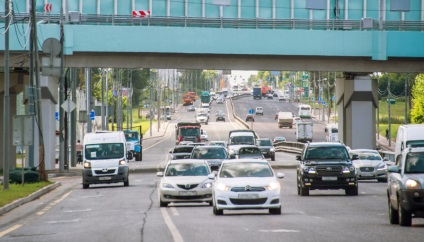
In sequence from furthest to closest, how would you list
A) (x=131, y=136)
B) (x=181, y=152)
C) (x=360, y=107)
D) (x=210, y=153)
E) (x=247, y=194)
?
1. (x=131, y=136)
2. (x=360, y=107)
3. (x=181, y=152)
4. (x=210, y=153)
5. (x=247, y=194)

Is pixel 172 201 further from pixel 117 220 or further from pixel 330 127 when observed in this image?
pixel 330 127

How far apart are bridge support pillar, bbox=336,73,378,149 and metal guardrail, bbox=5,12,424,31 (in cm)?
335

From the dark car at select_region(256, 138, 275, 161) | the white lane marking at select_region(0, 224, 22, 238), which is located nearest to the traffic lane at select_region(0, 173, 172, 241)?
the white lane marking at select_region(0, 224, 22, 238)

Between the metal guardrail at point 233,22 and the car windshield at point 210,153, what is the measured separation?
14.4 metres

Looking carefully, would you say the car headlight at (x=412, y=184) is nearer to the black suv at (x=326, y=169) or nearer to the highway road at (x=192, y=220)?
the highway road at (x=192, y=220)

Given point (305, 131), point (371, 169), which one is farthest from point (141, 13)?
point (305, 131)

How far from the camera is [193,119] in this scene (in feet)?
600

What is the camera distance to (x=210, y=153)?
50250 millimetres

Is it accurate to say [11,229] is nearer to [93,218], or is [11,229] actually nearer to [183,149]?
[93,218]

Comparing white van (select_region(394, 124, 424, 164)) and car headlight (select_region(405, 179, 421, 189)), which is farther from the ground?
white van (select_region(394, 124, 424, 164))

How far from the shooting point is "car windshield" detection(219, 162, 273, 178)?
92.3 feet

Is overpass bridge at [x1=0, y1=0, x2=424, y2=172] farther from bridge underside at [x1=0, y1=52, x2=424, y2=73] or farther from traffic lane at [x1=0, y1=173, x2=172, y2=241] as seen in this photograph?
traffic lane at [x1=0, y1=173, x2=172, y2=241]

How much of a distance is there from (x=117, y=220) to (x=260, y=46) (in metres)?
38.2

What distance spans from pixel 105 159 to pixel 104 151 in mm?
880
